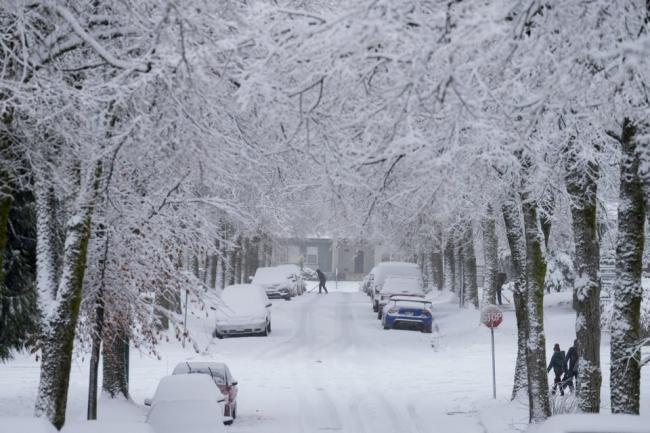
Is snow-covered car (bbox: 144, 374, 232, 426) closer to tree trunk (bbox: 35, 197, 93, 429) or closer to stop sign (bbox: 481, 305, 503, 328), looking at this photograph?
tree trunk (bbox: 35, 197, 93, 429)

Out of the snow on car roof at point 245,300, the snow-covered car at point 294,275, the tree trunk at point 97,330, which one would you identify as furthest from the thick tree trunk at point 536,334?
the snow-covered car at point 294,275

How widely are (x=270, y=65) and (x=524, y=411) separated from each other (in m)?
12.6

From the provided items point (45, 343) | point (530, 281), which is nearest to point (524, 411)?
point (530, 281)

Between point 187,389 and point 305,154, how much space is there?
6.83 meters

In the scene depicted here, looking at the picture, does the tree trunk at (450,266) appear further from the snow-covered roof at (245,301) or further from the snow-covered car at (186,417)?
the snow-covered car at (186,417)

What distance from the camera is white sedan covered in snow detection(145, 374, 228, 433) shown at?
13.7 metres

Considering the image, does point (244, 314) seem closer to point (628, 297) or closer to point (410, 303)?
point (410, 303)

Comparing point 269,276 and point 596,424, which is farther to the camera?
point 269,276

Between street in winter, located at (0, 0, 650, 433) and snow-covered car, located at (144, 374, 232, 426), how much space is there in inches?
1.9

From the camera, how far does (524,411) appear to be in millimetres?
18219

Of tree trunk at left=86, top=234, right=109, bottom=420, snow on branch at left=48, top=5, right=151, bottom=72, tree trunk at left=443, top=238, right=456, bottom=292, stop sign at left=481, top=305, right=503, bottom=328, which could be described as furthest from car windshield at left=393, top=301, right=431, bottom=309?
snow on branch at left=48, top=5, right=151, bottom=72

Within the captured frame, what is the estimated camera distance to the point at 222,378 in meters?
18.1

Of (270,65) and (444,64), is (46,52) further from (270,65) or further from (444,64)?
(444,64)

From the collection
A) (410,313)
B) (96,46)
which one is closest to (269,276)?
(410,313)
